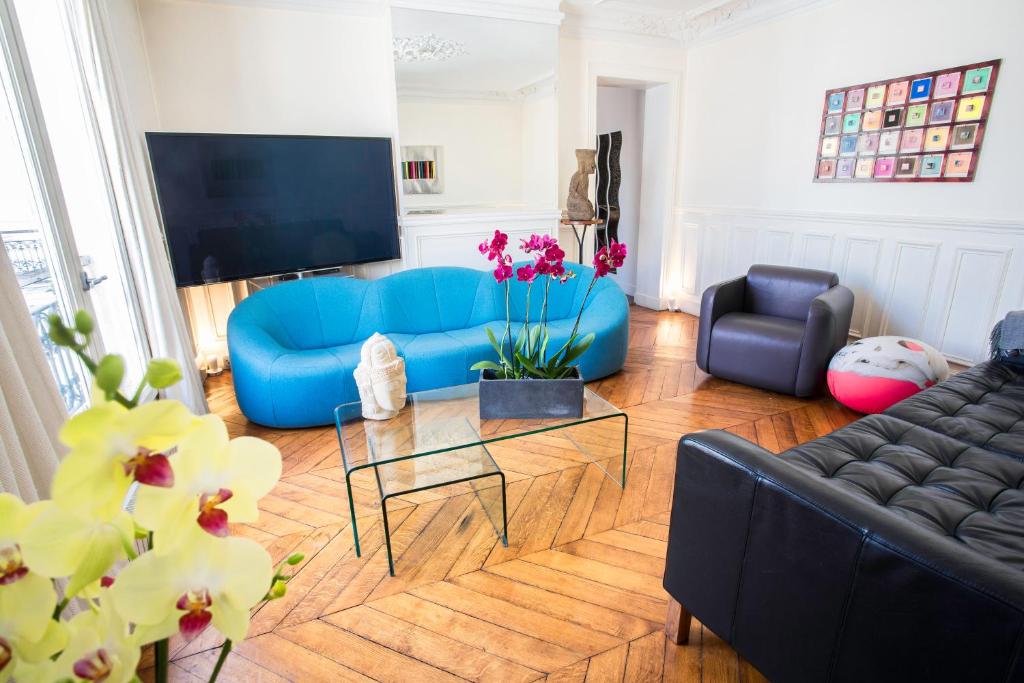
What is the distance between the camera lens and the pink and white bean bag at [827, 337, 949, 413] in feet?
8.53

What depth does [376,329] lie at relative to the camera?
323 cm

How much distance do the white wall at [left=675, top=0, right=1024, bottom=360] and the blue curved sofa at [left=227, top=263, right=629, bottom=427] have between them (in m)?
1.66

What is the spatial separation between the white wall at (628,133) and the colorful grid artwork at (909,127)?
6.67 ft

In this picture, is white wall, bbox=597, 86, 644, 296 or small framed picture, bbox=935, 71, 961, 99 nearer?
small framed picture, bbox=935, 71, 961, 99

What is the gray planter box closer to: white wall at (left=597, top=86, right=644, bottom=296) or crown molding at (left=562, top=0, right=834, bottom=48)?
crown molding at (left=562, top=0, right=834, bottom=48)

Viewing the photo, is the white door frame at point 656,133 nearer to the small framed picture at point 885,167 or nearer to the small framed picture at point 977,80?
the small framed picture at point 885,167

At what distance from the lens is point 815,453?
1564mm

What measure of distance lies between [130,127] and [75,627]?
9.38 ft

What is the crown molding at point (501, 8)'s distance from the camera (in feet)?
11.6

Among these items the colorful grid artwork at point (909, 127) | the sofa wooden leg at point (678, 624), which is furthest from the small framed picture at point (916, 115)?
the sofa wooden leg at point (678, 624)

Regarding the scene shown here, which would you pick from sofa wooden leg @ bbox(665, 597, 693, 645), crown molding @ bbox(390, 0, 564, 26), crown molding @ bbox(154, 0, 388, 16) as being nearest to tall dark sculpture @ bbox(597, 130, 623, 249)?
crown molding @ bbox(390, 0, 564, 26)

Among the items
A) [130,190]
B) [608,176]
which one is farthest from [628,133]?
[130,190]

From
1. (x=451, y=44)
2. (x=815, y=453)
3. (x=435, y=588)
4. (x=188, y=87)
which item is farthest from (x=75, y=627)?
(x=451, y=44)

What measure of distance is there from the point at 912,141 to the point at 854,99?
501 mm
